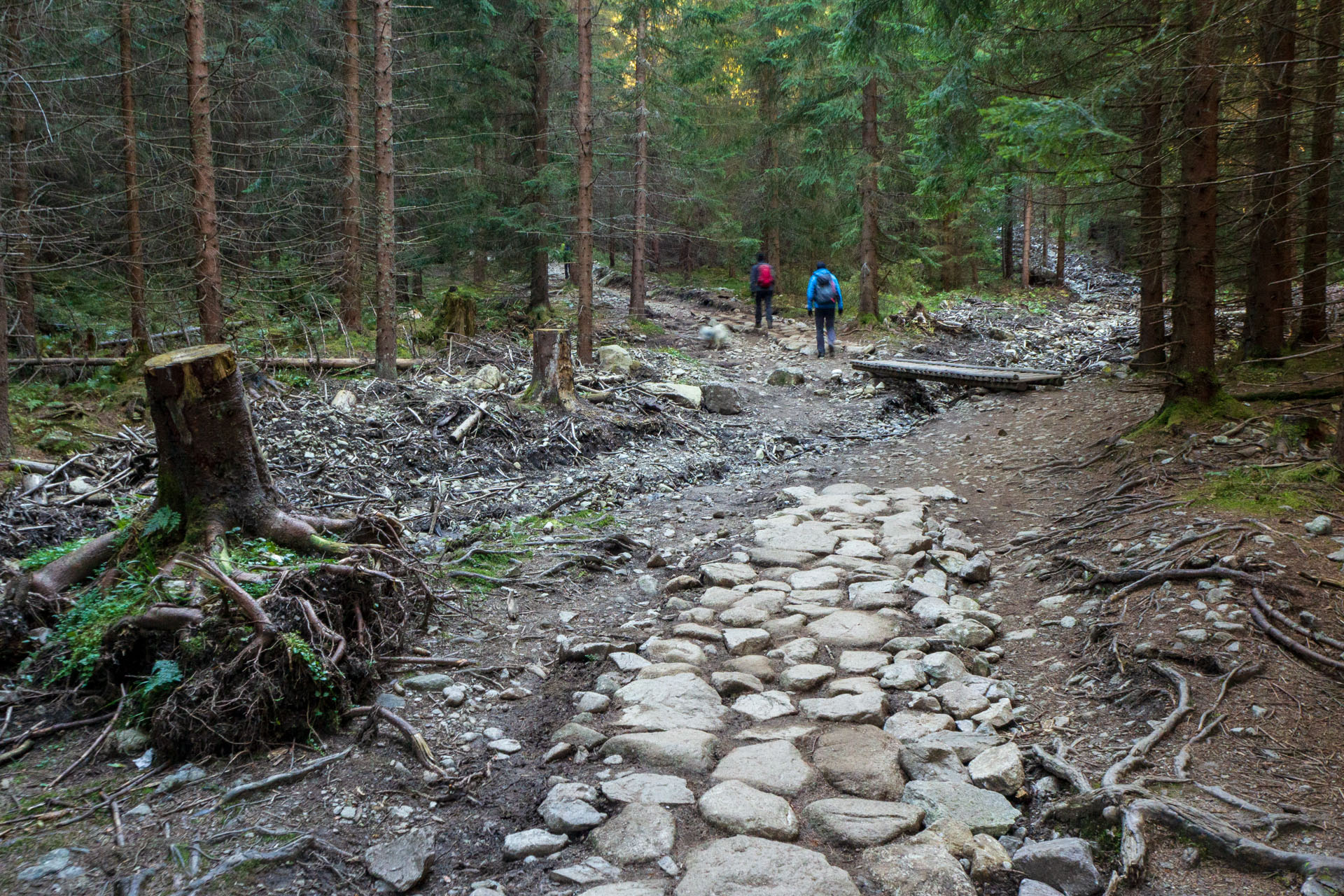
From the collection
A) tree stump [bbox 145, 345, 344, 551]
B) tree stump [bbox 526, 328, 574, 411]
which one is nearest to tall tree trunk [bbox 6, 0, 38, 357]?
tree stump [bbox 526, 328, 574, 411]

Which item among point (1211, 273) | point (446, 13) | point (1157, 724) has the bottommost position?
point (1157, 724)

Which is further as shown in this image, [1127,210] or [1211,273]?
[1127,210]

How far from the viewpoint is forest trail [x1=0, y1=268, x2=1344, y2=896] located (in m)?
2.97

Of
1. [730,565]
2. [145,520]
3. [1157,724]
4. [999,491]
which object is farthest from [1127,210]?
[145,520]

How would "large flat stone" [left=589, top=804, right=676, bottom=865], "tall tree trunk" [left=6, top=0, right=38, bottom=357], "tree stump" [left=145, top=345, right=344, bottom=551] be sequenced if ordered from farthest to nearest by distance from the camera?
"tall tree trunk" [left=6, top=0, right=38, bottom=357] < "tree stump" [left=145, top=345, right=344, bottom=551] < "large flat stone" [left=589, top=804, right=676, bottom=865]

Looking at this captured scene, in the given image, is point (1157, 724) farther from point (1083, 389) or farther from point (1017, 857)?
point (1083, 389)

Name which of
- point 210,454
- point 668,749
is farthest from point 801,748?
point 210,454

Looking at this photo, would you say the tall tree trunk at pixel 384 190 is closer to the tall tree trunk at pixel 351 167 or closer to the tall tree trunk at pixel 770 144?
the tall tree trunk at pixel 351 167

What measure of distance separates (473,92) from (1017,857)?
2030 cm

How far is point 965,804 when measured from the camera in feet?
11.0

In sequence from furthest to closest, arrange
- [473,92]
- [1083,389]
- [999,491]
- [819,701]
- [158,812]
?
[473,92] < [1083,389] < [999,491] < [819,701] < [158,812]

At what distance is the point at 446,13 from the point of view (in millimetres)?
18094

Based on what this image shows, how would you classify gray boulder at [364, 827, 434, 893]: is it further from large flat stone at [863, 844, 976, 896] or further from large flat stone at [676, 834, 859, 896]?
large flat stone at [863, 844, 976, 896]

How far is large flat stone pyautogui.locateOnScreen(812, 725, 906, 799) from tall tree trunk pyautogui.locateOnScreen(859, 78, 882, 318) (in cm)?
1774
